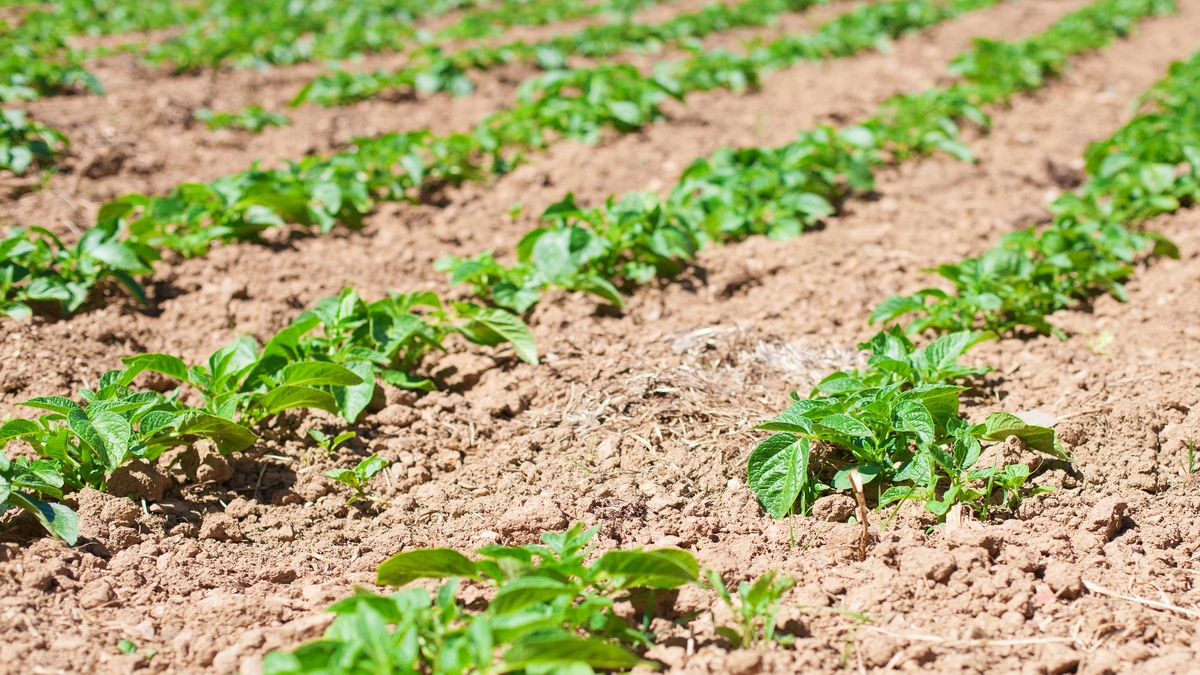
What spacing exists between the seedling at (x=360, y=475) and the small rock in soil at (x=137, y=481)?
0.42 metres

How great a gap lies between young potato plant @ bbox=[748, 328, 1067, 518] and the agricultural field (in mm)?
11

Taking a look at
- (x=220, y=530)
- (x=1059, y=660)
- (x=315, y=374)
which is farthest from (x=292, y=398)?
(x=1059, y=660)

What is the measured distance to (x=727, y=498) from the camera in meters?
2.21

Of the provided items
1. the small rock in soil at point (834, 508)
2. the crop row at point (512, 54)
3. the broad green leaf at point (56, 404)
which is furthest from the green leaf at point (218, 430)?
the crop row at point (512, 54)

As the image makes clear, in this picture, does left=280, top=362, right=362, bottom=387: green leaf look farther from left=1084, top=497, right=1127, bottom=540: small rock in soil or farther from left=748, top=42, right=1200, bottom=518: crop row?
left=1084, top=497, right=1127, bottom=540: small rock in soil

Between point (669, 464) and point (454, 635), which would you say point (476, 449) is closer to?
point (669, 464)

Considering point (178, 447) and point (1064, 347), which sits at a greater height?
point (178, 447)

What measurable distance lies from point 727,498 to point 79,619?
4.99 feet

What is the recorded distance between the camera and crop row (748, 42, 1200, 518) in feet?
6.85

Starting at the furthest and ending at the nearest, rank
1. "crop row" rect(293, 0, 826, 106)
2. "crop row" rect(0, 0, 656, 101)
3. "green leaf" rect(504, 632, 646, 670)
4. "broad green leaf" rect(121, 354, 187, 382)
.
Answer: "crop row" rect(293, 0, 826, 106) < "crop row" rect(0, 0, 656, 101) < "broad green leaf" rect(121, 354, 187, 382) < "green leaf" rect(504, 632, 646, 670)

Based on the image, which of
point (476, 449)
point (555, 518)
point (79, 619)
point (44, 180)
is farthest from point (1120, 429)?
point (44, 180)

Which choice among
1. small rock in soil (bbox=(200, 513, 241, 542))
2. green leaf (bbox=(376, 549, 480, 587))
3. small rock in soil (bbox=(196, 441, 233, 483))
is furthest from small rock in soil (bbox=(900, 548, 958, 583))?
small rock in soil (bbox=(196, 441, 233, 483))

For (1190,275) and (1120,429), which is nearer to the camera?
(1120,429)

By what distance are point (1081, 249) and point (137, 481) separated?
11.0ft
